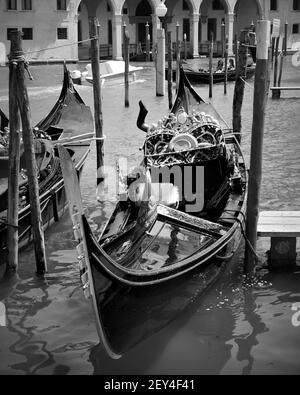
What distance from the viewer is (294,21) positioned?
80.0 feet

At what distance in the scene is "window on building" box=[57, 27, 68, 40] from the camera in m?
19.8

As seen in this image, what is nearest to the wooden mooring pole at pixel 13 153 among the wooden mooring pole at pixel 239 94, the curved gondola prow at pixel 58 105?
the curved gondola prow at pixel 58 105

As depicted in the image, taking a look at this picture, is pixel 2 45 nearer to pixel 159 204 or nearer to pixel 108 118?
pixel 108 118

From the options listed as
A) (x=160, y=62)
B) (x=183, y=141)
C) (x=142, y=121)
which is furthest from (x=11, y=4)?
(x=183, y=141)

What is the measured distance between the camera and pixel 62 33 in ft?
65.4

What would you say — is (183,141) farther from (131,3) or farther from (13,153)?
(131,3)

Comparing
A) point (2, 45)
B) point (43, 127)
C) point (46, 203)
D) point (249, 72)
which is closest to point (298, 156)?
point (43, 127)

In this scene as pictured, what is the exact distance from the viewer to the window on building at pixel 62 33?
19844mm

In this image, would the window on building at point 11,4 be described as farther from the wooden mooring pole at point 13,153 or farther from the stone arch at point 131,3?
the wooden mooring pole at point 13,153

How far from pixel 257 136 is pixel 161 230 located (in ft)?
2.82

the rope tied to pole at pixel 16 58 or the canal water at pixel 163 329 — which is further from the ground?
the rope tied to pole at pixel 16 58

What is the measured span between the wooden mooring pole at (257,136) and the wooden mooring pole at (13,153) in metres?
1.49

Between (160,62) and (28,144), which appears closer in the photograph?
(28,144)

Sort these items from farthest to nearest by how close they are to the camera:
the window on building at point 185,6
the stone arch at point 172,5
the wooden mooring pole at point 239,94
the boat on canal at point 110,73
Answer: the window on building at point 185,6
the stone arch at point 172,5
the boat on canal at point 110,73
the wooden mooring pole at point 239,94
